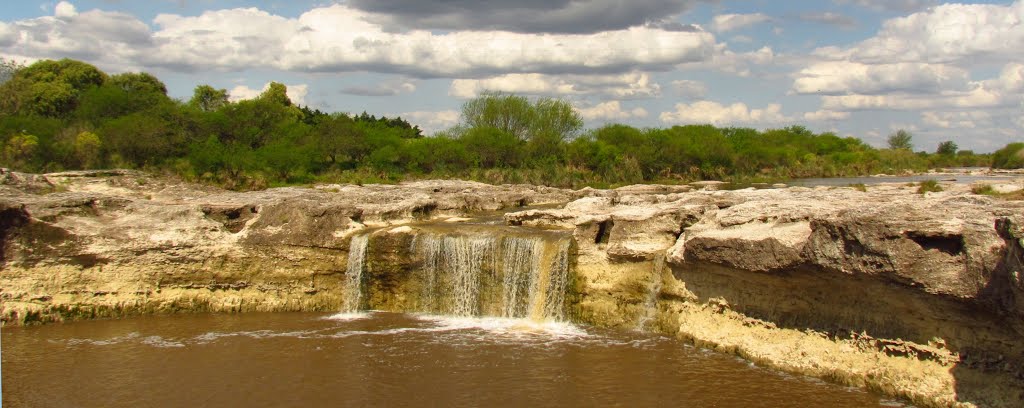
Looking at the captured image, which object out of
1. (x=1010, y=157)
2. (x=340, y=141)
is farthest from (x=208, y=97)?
(x=1010, y=157)

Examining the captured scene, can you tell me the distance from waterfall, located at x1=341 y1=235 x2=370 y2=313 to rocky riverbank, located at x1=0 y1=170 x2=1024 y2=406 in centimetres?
19

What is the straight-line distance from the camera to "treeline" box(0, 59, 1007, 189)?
3869 centimetres

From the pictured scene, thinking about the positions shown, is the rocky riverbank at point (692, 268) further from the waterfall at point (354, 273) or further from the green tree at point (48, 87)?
the green tree at point (48, 87)

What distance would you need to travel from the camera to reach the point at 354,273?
17719mm

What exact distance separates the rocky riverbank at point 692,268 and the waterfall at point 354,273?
0.63ft

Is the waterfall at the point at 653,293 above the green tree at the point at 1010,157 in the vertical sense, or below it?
below

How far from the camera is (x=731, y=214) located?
14625 mm

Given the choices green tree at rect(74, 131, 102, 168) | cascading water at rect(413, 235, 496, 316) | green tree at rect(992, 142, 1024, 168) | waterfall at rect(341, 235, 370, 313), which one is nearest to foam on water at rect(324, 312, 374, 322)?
waterfall at rect(341, 235, 370, 313)

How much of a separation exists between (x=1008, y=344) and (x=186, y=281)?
55.7 ft

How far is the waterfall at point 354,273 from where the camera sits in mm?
17578

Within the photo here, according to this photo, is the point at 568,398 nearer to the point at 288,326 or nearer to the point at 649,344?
the point at 649,344

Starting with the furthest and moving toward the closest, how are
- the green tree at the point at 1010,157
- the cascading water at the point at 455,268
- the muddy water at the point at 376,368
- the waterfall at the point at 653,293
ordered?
1. the green tree at the point at 1010,157
2. the cascading water at the point at 455,268
3. the waterfall at the point at 653,293
4. the muddy water at the point at 376,368

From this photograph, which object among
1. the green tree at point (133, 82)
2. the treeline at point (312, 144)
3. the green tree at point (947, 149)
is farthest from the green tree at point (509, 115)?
the green tree at point (947, 149)

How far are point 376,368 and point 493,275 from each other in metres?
4.76
